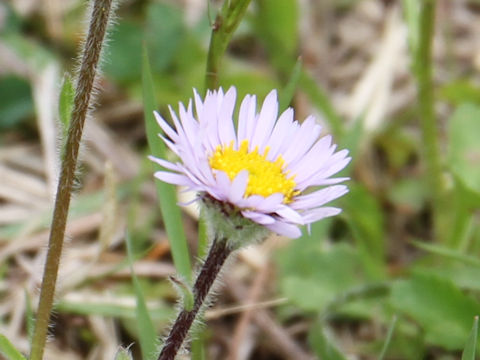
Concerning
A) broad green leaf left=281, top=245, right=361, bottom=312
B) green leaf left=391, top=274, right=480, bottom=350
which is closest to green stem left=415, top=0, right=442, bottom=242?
broad green leaf left=281, top=245, right=361, bottom=312

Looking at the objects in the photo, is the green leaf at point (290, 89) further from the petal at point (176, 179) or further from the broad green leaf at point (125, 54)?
the broad green leaf at point (125, 54)

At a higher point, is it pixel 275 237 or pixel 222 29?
pixel 222 29

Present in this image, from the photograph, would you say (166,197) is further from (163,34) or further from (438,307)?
(163,34)

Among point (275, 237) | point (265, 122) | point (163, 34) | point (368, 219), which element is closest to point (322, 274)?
point (368, 219)

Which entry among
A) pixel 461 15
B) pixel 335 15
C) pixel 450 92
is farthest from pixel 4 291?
pixel 461 15

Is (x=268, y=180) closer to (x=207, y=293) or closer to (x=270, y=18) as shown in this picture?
(x=207, y=293)

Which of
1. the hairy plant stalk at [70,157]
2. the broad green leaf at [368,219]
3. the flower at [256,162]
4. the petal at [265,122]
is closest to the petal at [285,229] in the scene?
the flower at [256,162]

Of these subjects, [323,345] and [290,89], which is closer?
→ [290,89]
